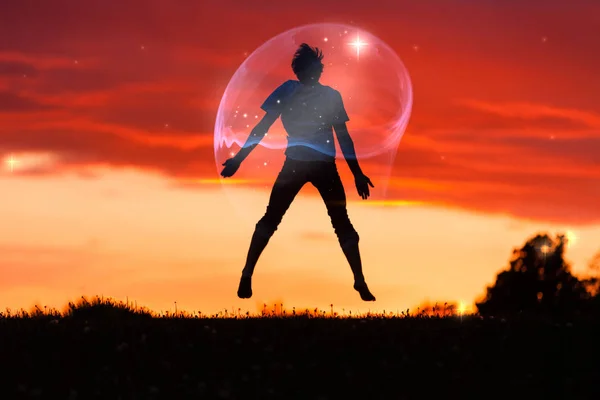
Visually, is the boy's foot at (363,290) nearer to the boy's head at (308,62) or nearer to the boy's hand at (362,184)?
the boy's hand at (362,184)

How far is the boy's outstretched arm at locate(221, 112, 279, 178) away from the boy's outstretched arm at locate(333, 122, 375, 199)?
1062 mm

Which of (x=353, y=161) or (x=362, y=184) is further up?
(x=353, y=161)

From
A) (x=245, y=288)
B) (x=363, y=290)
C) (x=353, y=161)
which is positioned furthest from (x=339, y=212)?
(x=245, y=288)

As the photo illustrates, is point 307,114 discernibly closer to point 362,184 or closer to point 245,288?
point 362,184

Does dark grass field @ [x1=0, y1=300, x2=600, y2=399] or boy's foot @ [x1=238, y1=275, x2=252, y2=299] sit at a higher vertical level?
boy's foot @ [x1=238, y1=275, x2=252, y2=299]

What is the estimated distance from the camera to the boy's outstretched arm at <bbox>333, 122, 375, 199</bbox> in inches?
643

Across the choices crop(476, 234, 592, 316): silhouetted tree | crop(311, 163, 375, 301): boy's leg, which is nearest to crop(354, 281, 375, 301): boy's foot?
crop(311, 163, 375, 301): boy's leg

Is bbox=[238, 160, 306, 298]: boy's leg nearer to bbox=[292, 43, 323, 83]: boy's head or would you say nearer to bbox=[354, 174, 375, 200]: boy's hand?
bbox=[354, 174, 375, 200]: boy's hand

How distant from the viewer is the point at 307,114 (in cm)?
1611

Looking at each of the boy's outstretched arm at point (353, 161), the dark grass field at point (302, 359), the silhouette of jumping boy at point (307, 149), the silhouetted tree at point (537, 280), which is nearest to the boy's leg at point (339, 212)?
the silhouette of jumping boy at point (307, 149)

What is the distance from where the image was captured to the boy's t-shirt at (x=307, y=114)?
16.1 meters

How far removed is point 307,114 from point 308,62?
32.2 inches

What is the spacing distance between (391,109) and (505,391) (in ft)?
19.4

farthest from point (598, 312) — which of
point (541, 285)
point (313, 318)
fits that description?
point (541, 285)
